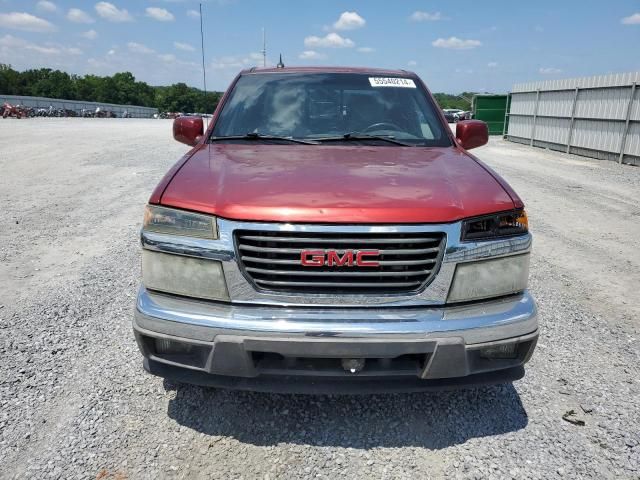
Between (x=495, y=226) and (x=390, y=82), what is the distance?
6.32 feet

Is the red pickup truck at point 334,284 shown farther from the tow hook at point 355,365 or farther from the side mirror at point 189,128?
the side mirror at point 189,128

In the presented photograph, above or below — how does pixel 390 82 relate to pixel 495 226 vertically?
above

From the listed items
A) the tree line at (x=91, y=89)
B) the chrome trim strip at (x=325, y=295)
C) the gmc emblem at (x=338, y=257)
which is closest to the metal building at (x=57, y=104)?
the tree line at (x=91, y=89)

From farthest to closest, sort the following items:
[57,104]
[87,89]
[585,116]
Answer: [87,89] < [57,104] < [585,116]

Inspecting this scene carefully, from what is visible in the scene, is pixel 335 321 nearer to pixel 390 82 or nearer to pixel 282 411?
pixel 282 411

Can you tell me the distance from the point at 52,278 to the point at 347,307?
3439 mm

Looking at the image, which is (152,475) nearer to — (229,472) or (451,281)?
(229,472)

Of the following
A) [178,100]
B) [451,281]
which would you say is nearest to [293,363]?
[451,281]

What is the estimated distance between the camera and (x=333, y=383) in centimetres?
211

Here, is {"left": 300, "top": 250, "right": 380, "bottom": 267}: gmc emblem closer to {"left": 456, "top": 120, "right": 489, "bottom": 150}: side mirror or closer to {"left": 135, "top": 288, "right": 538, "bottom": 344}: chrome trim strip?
{"left": 135, "top": 288, "right": 538, "bottom": 344}: chrome trim strip

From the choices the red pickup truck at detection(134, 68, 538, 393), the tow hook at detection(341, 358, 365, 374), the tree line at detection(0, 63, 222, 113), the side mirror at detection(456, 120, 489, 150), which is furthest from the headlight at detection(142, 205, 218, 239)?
the tree line at detection(0, 63, 222, 113)

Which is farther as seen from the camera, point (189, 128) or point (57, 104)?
point (57, 104)

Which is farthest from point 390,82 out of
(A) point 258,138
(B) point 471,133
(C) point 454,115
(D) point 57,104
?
(D) point 57,104

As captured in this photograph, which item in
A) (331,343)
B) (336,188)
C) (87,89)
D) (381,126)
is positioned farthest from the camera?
(87,89)
